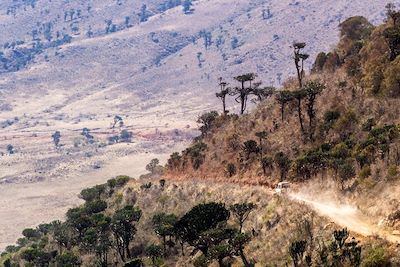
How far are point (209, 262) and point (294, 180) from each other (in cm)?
1226

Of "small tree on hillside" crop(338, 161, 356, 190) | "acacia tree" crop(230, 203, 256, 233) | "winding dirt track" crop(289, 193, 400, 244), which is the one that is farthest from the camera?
"acacia tree" crop(230, 203, 256, 233)

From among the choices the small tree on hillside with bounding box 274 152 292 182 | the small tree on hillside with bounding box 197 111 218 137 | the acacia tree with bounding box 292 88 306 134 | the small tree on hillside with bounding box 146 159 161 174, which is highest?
the acacia tree with bounding box 292 88 306 134

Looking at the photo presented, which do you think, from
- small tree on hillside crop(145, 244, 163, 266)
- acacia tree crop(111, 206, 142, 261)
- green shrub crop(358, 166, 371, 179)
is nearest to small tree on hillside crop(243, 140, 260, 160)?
acacia tree crop(111, 206, 142, 261)

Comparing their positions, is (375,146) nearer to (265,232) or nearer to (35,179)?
(265,232)

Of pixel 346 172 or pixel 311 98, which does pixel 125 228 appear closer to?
pixel 311 98

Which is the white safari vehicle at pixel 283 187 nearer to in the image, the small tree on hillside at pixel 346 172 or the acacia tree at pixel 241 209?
the acacia tree at pixel 241 209

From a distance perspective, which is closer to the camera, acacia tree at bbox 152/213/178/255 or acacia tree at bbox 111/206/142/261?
acacia tree at bbox 152/213/178/255

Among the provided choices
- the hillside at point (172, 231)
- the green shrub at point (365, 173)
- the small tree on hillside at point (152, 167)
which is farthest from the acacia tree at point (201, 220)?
the small tree on hillside at point (152, 167)

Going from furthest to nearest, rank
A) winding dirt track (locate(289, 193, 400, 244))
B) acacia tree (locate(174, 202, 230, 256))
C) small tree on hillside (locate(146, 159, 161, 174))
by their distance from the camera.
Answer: small tree on hillside (locate(146, 159, 161, 174)), acacia tree (locate(174, 202, 230, 256)), winding dirt track (locate(289, 193, 400, 244))

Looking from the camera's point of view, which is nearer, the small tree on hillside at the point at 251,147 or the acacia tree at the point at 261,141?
the acacia tree at the point at 261,141

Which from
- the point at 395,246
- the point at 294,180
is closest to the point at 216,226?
the point at 294,180

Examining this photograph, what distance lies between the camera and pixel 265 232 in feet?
137

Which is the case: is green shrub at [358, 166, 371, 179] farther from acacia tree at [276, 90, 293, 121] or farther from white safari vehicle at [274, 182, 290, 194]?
acacia tree at [276, 90, 293, 121]

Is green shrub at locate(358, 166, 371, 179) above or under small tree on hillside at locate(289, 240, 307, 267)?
above
